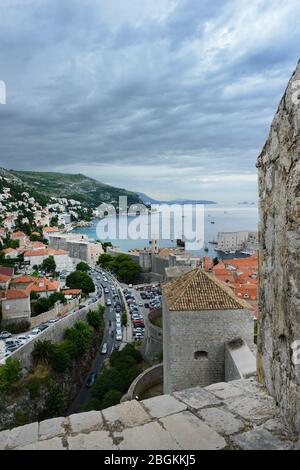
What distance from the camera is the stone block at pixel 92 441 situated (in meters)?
2.03

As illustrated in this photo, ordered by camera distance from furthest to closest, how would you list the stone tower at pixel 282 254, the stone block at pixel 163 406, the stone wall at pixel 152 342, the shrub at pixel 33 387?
the stone wall at pixel 152 342, the shrub at pixel 33 387, the stone block at pixel 163 406, the stone tower at pixel 282 254

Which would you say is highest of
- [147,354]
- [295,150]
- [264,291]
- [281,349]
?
[295,150]

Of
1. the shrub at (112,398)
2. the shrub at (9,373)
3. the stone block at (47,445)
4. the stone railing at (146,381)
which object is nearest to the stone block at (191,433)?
the stone block at (47,445)

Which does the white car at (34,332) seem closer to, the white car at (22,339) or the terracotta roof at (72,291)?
the white car at (22,339)

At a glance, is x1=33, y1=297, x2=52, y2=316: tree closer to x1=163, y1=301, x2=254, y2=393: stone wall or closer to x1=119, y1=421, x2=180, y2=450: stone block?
x1=163, y1=301, x2=254, y2=393: stone wall

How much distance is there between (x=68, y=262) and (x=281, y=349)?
44.9 metres

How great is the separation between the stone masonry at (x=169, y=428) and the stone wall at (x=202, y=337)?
18.6 ft

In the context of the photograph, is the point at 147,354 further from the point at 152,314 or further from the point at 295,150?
the point at 295,150

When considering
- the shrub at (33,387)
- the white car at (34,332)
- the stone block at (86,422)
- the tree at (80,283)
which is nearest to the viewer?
the stone block at (86,422)

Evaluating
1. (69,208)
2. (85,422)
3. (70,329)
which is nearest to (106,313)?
(70,329)

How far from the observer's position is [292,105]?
1.85 m

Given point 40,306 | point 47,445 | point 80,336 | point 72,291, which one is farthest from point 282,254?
point 72,291

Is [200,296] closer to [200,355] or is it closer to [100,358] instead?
[200,355]

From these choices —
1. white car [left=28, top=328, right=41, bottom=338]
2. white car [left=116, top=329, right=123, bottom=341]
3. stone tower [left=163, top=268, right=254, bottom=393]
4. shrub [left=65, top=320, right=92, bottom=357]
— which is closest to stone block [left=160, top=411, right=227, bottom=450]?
stone tower [left=163, top=268, right=254, bottom=393]
